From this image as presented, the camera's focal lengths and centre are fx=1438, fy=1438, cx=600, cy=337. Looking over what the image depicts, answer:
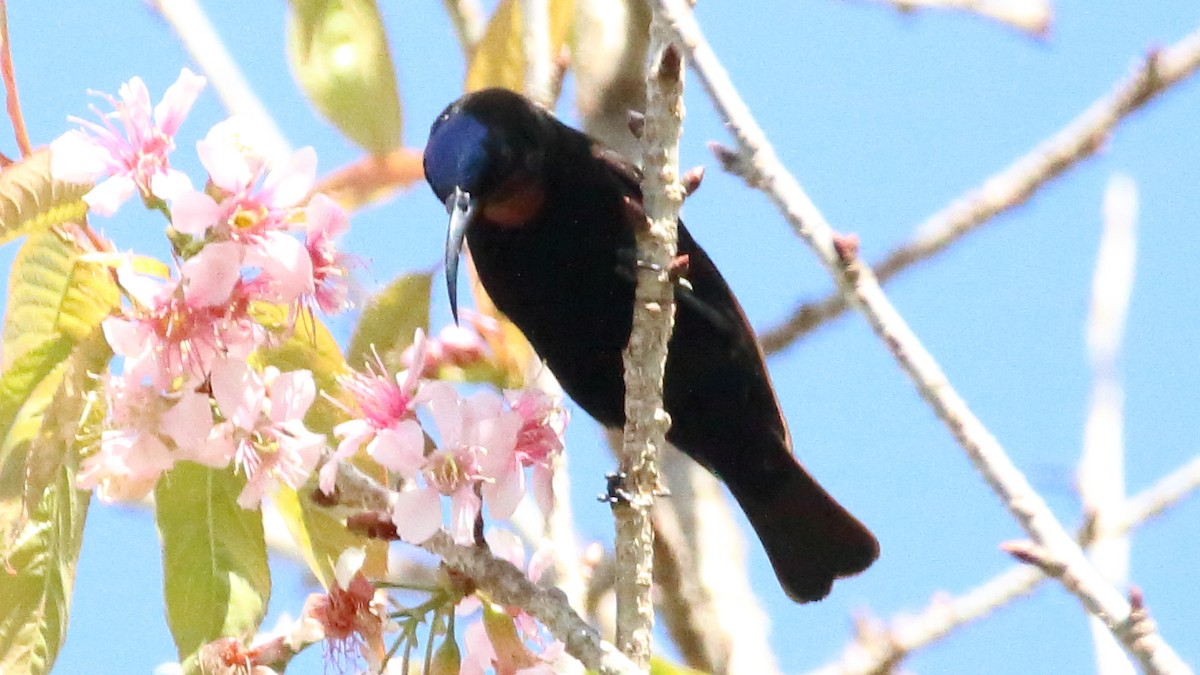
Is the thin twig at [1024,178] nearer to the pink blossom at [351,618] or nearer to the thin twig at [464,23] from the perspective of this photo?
the thin twig at [464,23]

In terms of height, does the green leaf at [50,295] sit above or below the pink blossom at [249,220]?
below

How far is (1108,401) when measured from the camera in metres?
3.86

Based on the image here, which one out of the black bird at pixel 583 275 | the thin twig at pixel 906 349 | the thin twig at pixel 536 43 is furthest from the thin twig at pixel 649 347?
the black bird at pixel 583 275

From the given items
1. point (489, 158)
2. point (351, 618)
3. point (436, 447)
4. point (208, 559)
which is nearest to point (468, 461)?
point (436, 447)

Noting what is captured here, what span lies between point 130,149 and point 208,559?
0.59m

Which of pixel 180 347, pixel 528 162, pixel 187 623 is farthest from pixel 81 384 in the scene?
pixel 528 162

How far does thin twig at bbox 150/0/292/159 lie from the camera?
414cm

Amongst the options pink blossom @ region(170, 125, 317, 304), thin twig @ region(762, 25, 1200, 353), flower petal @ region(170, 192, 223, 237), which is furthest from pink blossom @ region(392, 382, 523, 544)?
thin twig @ region(762, 25, 1200, 353)

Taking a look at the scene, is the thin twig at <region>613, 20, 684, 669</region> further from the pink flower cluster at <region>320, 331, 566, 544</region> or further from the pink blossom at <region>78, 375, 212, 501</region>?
the pink blossom at <region>78, 375, 212, 501</region>

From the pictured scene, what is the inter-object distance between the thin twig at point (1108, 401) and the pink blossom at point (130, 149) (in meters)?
1.82

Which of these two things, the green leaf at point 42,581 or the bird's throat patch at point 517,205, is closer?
the green leaf at point 42,581

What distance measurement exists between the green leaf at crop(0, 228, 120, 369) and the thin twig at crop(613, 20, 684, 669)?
0.77 meters

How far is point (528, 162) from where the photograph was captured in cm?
352

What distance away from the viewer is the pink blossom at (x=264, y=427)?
1927 mm
